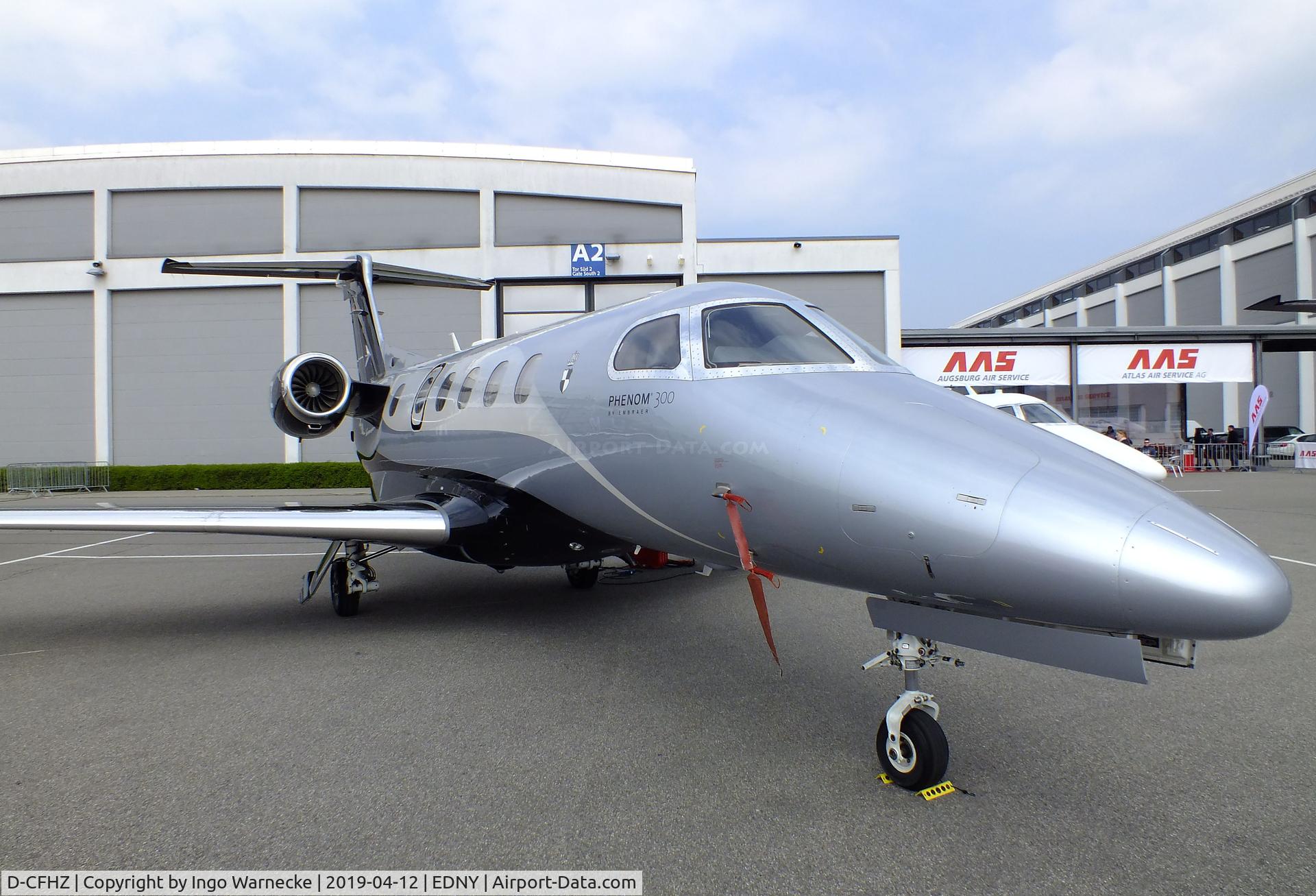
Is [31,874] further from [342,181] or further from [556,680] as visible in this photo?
[342,181]

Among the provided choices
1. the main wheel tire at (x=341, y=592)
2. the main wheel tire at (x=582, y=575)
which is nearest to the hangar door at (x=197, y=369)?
the main wheel tire at (x=341, y=592)

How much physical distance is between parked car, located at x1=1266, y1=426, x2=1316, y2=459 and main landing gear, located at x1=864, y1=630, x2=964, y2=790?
36.0 metres

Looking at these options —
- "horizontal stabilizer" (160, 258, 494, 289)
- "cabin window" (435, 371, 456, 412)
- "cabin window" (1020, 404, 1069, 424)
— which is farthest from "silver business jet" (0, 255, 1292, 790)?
"cabin window" (1020, 404, 1069, 424)

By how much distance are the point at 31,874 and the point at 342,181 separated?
26066 millimetres

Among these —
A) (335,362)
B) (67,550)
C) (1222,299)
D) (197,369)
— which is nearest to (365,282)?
(335,362)

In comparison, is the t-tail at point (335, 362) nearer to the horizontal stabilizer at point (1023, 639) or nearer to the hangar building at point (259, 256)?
the horizontal stabilizer at point (1023, 639)

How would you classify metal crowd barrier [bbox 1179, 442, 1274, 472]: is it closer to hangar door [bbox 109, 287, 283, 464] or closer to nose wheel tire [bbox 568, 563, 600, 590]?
nose wheel tire [bbox 568, 563, 600, 590]

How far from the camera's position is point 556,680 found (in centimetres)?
490

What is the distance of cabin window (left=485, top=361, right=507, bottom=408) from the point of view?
20.1 feet

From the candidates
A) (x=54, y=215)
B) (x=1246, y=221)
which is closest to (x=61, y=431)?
(x=54, y=215)

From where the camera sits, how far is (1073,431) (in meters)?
14.1

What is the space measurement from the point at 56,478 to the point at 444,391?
2470cm

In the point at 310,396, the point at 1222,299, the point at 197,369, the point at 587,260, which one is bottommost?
the point at 310,396

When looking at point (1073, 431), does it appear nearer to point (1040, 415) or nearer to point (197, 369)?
point (1040, 415)
